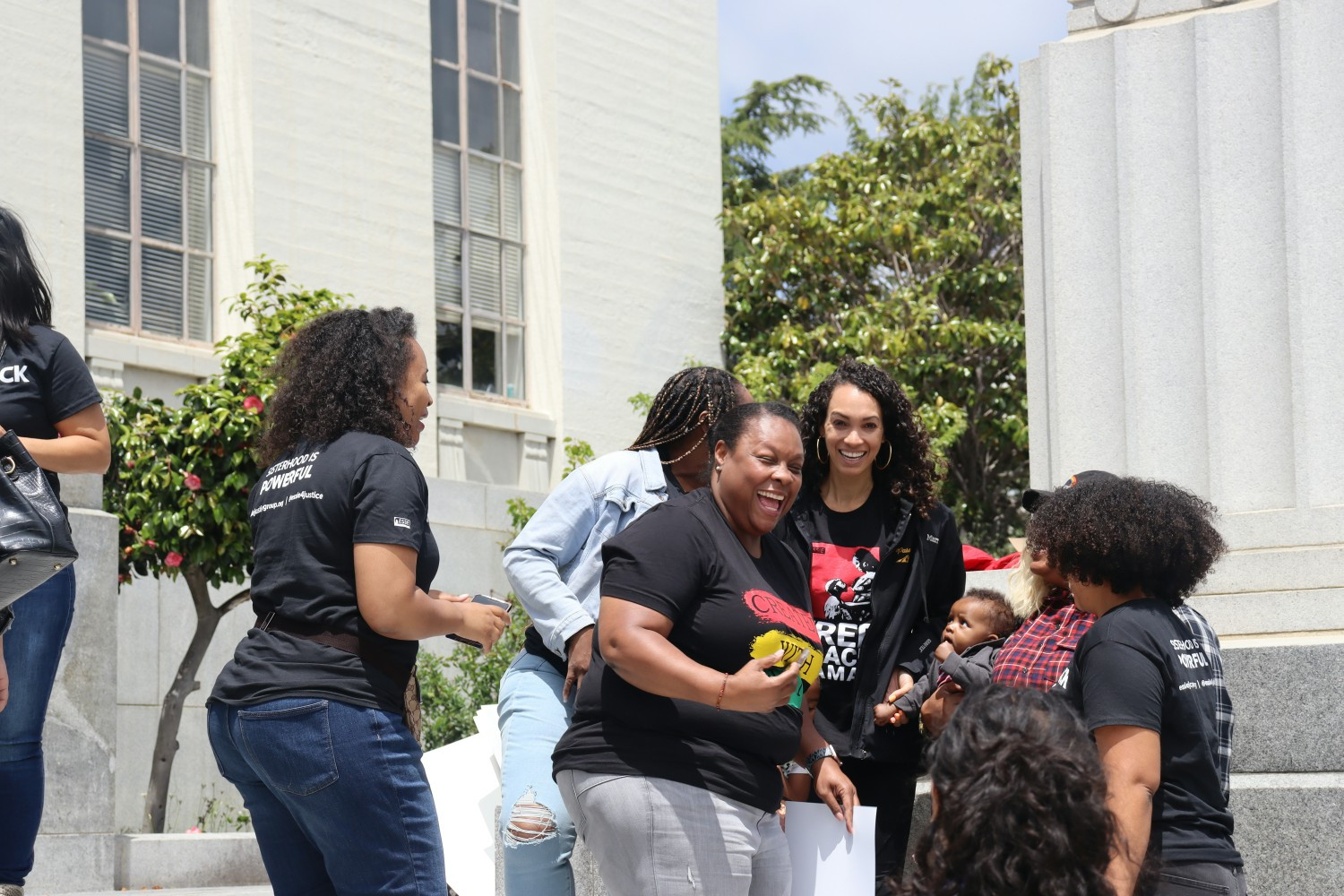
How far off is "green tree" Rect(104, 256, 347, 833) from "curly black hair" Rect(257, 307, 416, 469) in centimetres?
727

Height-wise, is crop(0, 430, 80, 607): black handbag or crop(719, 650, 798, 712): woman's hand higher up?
crop(0, 430, 80, 607): black handbag

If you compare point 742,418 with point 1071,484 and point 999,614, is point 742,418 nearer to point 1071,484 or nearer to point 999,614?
point 1071,484

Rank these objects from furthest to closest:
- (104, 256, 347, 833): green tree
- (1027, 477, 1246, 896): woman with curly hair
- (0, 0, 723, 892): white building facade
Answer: (0, 0, 723, 892): white building facade < (104, 256, 347, 833): green tree < (1027, 477, 1246, 896): woman with curly hair

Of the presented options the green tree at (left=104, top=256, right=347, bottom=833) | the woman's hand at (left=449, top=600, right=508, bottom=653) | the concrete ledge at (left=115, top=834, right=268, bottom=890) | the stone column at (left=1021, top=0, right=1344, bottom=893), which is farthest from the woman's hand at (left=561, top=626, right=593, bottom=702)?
the green tree at (left=104, top=256, right=347, bottom=833)

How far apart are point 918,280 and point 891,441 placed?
14.1 m

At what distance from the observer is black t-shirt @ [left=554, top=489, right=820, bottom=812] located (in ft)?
12.2

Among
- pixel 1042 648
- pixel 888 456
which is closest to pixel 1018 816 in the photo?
pixel 1042 648

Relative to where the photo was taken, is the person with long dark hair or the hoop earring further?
the hoop earring

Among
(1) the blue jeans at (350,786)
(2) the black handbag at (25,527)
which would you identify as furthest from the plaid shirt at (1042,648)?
(2) the black handbag at (25,527)

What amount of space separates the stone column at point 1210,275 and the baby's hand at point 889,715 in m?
1.37

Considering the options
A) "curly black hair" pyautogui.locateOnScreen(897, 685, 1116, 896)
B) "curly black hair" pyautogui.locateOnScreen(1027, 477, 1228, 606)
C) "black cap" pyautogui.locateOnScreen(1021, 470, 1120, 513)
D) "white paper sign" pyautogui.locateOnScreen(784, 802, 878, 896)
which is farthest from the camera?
"black cap" pyautogui.locateOnScreen(1021, 470, 1120, 513)

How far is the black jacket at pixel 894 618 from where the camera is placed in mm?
4844

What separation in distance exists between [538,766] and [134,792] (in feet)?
35.3

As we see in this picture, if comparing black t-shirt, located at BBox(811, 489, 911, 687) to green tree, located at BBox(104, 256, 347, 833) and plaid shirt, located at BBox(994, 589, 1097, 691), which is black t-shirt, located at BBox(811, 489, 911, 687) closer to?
plaid shirt, located at BBox(994, 589, 1097, 691)
